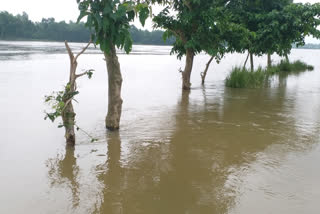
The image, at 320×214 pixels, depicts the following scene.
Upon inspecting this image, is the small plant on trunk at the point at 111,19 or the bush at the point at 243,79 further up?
the small plant on trunk at the point at 111,19

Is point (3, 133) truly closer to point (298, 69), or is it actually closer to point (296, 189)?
point (296, 189)

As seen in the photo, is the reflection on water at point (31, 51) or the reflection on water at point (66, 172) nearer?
the reflection on water at point (66, 172)

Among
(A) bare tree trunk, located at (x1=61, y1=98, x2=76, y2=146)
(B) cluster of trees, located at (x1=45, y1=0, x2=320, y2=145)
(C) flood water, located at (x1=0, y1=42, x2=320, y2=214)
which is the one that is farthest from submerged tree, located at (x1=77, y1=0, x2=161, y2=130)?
(C) flood water, located at (x1=0, y1=42, x2=320, y2=214)

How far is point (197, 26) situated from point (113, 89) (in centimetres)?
615

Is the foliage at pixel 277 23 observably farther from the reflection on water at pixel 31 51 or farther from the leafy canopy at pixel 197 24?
the reflection on water at pixel 31 51

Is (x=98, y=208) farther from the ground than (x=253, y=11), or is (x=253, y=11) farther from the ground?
(x=253, y=11)

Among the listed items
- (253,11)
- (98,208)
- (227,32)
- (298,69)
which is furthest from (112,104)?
(298,69)

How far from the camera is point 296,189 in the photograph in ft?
13.7

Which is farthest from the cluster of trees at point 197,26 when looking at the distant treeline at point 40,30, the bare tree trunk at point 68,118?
the distant treeline at point 40,30

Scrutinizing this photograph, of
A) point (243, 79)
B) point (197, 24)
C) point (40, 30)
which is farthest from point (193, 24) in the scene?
point (40, 30)

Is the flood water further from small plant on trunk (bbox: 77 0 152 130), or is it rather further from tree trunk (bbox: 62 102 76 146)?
small plant on trunk (bbox: 77 0 152 130)

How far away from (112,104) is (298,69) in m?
20.7

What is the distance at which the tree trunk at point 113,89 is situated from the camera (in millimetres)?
6062

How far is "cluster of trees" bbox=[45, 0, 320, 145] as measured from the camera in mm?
5133
